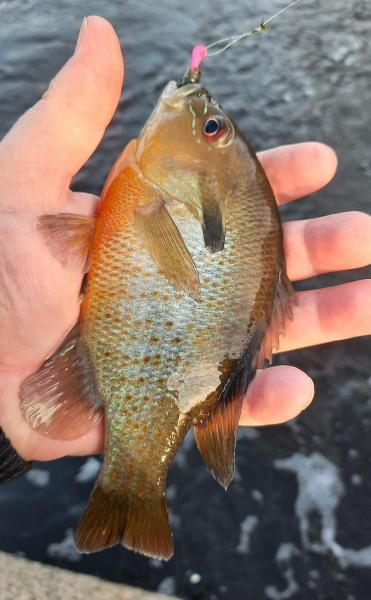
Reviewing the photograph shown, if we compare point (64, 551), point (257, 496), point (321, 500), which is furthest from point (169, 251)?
point (321, 500)

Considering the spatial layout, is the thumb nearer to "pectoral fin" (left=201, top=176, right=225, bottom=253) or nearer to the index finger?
"pectoral fin" (left=201, top=176, right=225, bottom=253)

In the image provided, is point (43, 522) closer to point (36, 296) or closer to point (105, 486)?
point (105, 486)

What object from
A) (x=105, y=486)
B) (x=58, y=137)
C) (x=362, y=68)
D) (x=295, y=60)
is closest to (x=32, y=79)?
(x=295, y=60)

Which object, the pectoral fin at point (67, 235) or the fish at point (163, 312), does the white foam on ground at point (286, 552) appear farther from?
the pectoral fin at point (67, 235)

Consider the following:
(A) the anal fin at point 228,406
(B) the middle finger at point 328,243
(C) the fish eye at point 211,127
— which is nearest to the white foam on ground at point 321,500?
(B) the middle finger at point 328,243

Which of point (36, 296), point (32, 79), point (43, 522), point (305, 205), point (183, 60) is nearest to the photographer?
point (36, 296)

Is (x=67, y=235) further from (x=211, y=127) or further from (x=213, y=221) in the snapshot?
(x=211, y=127)
